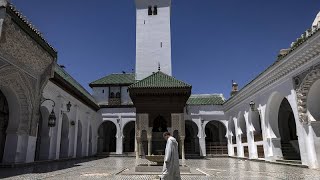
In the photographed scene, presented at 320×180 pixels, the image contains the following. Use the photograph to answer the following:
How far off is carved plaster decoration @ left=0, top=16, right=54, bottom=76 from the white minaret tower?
12.0 metres

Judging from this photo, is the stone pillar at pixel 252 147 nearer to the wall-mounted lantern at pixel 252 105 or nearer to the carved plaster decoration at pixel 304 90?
the wall-mounted lantern at pixel 252 105

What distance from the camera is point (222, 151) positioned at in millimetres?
18641

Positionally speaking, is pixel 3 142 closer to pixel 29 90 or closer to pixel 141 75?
pixel 29 90

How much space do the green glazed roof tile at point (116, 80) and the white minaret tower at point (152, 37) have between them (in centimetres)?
190

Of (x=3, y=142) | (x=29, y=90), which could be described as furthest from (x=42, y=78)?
(x=3, y=142)

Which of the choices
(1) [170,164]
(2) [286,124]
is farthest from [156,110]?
(2) [286,124]

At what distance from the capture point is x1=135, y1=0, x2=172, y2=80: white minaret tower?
2161cm

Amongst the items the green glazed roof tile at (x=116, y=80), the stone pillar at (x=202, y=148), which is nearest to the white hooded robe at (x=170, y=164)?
the stone pillar at (x=202, y=148)

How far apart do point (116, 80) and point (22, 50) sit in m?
15.1

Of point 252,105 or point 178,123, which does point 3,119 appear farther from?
point 252,105

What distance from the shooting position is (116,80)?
2330 cm

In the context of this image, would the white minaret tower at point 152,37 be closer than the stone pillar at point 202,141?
No

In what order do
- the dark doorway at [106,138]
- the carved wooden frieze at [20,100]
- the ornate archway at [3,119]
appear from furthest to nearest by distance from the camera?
the dark doorway at [106,138] → the ornate archway at [3,119] → the carved wooden frieze at [20,100]

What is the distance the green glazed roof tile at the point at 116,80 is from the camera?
74.8 feet
